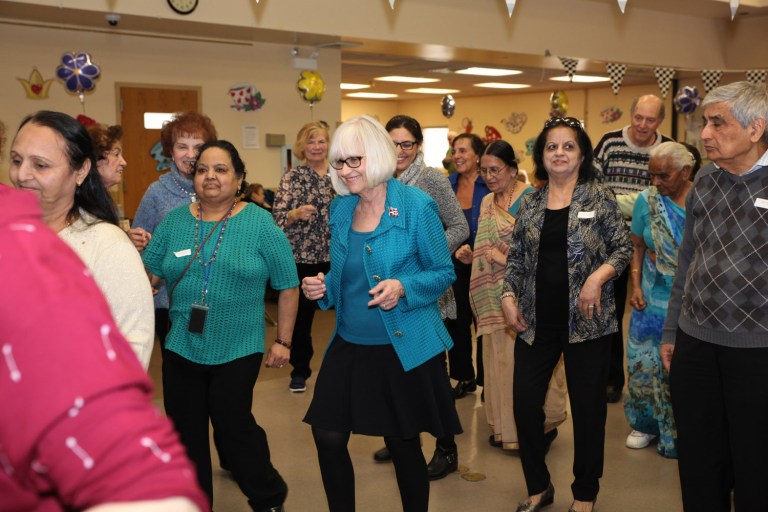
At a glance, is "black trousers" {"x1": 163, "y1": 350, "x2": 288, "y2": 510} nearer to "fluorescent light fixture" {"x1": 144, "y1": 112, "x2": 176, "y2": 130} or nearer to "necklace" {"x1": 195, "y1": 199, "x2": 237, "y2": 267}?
"necklace" {"x1": 195, "y1": 199, "x2": 237, "y2": 267}

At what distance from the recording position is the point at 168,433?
75cm

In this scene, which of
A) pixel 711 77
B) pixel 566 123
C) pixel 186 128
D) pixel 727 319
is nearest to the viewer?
pixel 727 319

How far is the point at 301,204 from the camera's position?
5719 millimetres

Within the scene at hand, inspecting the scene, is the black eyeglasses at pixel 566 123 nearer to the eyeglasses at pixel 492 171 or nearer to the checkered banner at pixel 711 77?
the eyeglasses at pixel 492 171

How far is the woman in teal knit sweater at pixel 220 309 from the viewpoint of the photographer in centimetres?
308

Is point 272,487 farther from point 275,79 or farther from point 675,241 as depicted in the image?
point 275,79

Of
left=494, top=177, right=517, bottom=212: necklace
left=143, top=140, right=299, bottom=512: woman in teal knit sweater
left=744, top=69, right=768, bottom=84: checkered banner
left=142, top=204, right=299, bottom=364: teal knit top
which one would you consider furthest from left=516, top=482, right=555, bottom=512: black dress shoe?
left=744, top=69, right=768, bottom=84: checkered banner

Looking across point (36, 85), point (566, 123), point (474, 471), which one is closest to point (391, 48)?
point (36, 85)

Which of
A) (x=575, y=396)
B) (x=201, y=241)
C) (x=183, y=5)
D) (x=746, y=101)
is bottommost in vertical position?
(x=575, y=396)

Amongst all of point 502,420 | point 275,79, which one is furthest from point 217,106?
point 502,420

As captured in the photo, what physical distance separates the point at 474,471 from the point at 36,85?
666 cm

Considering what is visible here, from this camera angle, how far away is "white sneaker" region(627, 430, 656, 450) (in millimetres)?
4375

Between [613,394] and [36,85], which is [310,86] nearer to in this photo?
[36,85]

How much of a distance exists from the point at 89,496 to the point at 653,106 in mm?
4939
